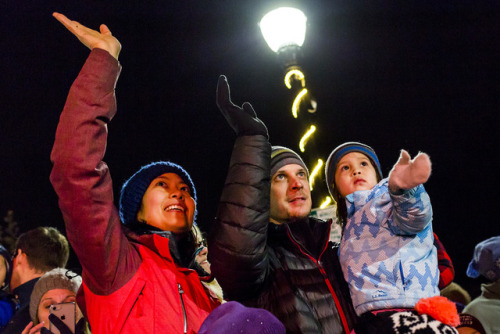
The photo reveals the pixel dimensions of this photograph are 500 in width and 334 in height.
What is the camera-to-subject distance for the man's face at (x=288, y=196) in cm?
303

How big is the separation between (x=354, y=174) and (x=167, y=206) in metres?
1.50

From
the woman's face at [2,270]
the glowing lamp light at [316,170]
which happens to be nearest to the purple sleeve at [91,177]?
the woman's face at [2,270]

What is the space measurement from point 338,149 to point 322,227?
3.10 ft

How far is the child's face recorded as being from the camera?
3.17 m

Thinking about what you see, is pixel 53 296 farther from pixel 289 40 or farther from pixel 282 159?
pixel 289 40

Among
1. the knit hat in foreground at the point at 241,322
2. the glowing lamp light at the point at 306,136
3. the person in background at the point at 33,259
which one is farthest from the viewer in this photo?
the glowing lamp light at the point at 306,136

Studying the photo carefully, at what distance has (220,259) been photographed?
7.09 feet

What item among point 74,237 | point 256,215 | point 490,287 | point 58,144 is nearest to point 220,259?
point 256,215

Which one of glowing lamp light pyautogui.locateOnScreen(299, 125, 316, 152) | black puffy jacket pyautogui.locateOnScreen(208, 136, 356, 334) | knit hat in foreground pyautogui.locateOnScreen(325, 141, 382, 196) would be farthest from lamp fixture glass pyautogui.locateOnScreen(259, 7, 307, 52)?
black puffy jacket pyautogui.locateOnScreen(208, 136, 356, 334)

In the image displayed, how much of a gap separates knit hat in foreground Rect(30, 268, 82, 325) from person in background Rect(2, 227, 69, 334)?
0.36 m

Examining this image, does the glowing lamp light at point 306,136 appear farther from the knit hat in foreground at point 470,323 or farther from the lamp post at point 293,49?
the knit hat in foreground at point 470,323

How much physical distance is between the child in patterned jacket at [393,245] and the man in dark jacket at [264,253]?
18 cm

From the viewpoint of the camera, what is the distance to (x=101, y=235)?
1.99m

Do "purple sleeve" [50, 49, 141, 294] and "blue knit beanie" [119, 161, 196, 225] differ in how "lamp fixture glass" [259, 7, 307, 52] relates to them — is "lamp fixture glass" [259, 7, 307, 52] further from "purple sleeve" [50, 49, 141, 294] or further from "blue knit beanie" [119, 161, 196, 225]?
"purple sleeve" [50, 49, 141, 294]
